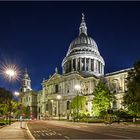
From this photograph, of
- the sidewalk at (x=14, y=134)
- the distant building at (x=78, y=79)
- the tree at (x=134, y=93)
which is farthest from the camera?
the distant building at (x=78, y=79)

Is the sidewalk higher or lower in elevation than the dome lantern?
lower

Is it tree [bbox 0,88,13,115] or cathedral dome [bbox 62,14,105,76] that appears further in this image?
cathedral dome [bbox 62,14,105,76]

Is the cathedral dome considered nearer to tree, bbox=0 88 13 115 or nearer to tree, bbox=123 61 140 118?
tree, bbox=0 88 13 115

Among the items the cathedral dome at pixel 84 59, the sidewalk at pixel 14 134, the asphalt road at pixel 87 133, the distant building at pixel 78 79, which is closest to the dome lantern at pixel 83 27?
the distant building at pixel 78 79

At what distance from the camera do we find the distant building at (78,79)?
117 metres

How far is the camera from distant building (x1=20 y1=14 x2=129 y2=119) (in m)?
117

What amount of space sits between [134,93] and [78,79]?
7177 centimetres

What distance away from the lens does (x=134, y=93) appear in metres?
56.2

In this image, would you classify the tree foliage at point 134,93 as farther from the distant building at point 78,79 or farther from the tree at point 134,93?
the distant building at point 78,79

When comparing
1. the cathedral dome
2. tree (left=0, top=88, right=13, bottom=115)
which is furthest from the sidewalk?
the cathedral dome

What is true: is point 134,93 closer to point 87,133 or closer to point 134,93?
point 134,93

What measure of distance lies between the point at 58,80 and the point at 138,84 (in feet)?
286

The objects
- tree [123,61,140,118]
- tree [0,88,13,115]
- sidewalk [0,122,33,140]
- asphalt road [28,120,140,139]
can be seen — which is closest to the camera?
sidewalk [0,122,33,140]

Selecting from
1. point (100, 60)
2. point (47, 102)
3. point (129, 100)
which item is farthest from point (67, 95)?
point (129, 100)
